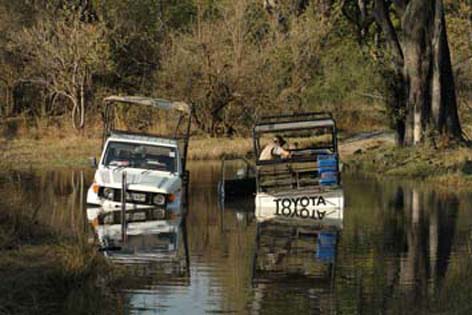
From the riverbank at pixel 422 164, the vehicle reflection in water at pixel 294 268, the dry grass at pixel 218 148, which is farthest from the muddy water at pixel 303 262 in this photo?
the dry grass at pixel 218 148

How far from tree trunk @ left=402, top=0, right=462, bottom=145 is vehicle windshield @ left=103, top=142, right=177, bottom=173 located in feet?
59.4

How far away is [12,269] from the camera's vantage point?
52.2 ft

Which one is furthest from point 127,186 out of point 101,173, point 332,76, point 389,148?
point 332,76

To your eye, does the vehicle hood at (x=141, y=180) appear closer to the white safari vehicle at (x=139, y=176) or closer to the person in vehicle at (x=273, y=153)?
the white safari vehicle at (x=139, y=176)

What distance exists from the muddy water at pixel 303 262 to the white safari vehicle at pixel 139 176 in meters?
0.68

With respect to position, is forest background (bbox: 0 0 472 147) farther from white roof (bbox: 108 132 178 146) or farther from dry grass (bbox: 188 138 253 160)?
white roof (bbox: 108 132 178 146)

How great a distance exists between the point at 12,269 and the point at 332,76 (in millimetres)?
41330

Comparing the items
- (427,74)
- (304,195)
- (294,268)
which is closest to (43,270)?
(294,268)

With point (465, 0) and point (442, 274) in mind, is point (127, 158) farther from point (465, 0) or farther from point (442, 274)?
point (465, 0)

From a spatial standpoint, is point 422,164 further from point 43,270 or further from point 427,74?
point 43,270

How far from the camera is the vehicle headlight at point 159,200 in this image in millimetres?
27750

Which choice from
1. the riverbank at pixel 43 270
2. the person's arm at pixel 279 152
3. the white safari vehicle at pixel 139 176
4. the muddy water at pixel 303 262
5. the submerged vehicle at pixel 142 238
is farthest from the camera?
the person's arm at pixel 279 152

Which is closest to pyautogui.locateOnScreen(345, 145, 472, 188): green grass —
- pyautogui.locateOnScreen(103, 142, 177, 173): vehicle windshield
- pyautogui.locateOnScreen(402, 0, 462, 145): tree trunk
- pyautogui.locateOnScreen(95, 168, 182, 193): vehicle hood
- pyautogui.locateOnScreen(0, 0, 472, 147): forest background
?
pyautogui.locateOnScreen(402, 0, 462, 145): tree trunk

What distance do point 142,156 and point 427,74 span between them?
1955cm
